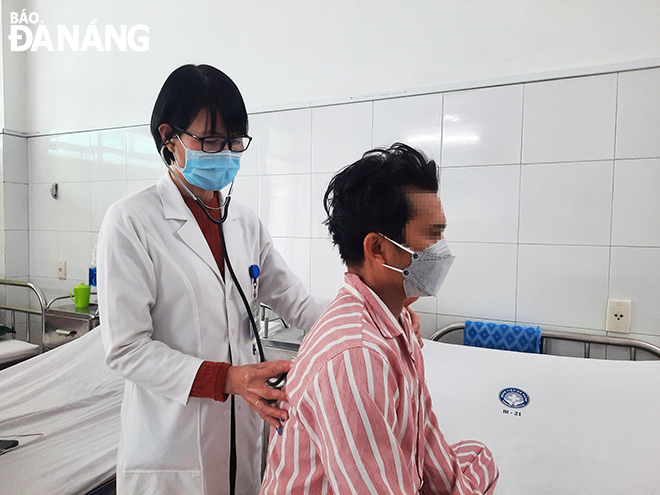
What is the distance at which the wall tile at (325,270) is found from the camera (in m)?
2.25

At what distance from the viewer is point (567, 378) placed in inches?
58.9

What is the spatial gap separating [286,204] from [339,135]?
0.45 meters

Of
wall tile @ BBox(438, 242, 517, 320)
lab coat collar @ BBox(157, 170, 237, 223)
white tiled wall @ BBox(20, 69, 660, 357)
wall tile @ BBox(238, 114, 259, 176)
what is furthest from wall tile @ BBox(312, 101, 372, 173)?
lab coat collar @ BBox(157, 170, 237, 223)

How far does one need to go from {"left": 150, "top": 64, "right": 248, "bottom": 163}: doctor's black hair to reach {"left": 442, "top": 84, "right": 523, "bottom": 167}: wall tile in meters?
1.12

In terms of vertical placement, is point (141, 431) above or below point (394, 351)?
below

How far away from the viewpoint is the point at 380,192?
2.84 ft

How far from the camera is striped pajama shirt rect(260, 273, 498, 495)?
2.32 ft

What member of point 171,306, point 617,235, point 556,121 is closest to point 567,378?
point 617,235

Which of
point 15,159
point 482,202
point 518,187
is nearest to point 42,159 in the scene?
point 15,159

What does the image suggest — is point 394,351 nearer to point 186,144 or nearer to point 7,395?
point 186,144

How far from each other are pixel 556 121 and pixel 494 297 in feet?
2.43

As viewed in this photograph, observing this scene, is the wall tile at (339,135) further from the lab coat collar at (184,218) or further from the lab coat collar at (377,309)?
the lab coat collar at (377,309)

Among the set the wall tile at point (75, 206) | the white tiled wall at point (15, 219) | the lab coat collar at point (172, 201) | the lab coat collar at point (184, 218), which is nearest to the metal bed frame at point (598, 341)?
the lab coat collar at point (184, 218)

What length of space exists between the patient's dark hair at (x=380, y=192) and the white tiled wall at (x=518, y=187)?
3.57 ft
